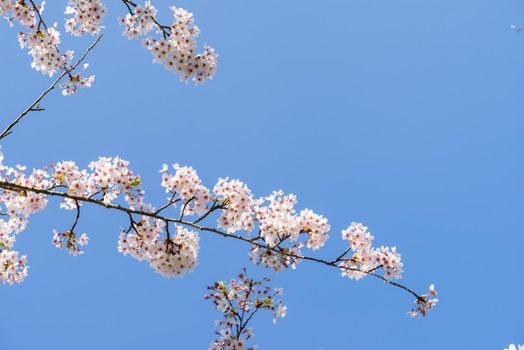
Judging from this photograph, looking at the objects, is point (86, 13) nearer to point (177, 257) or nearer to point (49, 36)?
point (49, 36)

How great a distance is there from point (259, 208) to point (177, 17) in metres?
3.51

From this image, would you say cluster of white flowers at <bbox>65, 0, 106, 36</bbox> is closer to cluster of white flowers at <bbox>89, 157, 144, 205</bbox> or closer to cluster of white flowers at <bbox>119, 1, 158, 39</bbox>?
cluster of white flowers at <bbox>119, 1, 158, 39</bbox>

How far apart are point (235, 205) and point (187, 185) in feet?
2.63

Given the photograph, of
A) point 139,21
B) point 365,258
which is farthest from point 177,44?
point 365,258

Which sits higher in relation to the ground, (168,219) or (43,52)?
(43,52)

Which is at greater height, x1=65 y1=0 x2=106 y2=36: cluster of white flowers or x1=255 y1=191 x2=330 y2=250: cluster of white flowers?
x1=65 y1=0 x2=106 y2=36: cluster of white flowers

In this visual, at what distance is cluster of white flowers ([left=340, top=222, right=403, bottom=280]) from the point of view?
723 centimetres

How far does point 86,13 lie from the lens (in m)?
8.88

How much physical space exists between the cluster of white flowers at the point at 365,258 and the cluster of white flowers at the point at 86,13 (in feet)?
20.2

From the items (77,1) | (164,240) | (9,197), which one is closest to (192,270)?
(164,240)

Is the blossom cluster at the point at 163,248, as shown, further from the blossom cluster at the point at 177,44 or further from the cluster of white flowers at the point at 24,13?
the cluster of white flowers at the point at 24,13

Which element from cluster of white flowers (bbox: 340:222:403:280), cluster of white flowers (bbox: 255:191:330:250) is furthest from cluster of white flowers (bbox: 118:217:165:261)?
cluster of white flowers (bbox: 340:222:403:280)

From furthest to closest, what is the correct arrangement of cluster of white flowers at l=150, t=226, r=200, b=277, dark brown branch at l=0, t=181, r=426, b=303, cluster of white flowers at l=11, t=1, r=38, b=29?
1. cluster of white flowers at l=11, t=1, r=38, b=29
2. cluster of white flowers at l=150, t=226, r=200, b=277
3. dark brown branch at l=0, t=181, r=426, b=303

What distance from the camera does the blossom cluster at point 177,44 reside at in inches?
307
